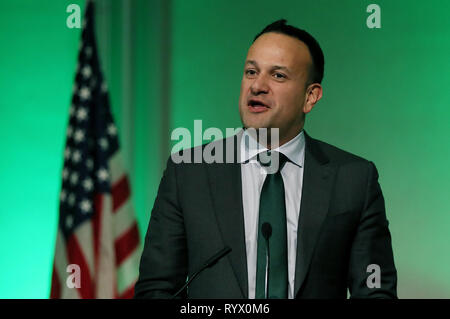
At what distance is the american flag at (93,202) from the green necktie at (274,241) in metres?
1.74

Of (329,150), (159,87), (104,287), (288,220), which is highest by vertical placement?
(159,87)

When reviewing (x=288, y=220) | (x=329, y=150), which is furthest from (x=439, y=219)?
(x=288, y=220)

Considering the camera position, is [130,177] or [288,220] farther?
[130,177]

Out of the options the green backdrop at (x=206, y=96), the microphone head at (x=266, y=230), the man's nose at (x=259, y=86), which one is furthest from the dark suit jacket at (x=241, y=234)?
the green backdrop at (x=206, y=96)

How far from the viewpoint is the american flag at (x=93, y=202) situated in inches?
126

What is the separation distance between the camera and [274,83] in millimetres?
1772

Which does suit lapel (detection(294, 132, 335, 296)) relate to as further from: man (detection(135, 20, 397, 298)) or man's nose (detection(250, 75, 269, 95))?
man's nose (detection(250, 75, 269, 95))

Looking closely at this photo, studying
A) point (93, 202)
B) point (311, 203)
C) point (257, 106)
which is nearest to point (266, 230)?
point (311, 203)

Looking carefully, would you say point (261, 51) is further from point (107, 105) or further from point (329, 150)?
point (107, 105)

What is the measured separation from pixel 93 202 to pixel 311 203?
6.04 ft

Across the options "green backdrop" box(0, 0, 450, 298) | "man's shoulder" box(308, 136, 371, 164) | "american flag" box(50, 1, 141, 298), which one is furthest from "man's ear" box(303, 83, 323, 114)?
"american flag" box(50, 1, 141, 298)

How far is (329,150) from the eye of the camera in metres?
1.89
